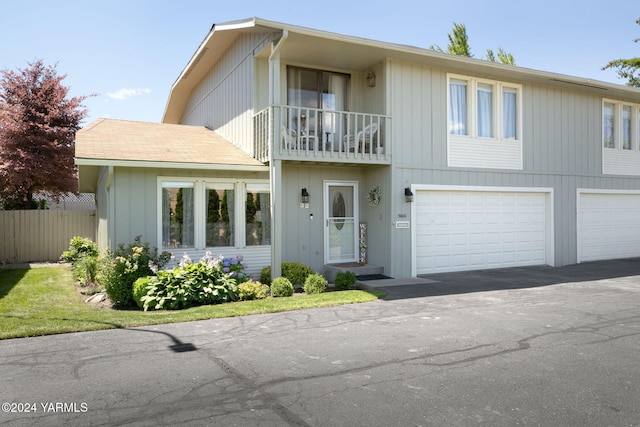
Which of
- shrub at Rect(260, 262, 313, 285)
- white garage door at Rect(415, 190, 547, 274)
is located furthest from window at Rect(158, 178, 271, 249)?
white garage door at Rect(415, 190, 547, 274)

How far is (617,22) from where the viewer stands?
20.4 metres

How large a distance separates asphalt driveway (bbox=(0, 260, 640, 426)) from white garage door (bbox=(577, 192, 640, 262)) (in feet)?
24.3

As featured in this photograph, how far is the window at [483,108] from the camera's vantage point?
12.1 metres

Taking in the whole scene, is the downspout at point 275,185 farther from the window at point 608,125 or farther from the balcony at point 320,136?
the window at point 608,125

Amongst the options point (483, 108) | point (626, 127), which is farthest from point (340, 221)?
point (626, 127)

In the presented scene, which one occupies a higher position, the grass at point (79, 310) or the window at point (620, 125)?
the window at point (620, 125)

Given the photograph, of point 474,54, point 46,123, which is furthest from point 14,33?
point 474,54

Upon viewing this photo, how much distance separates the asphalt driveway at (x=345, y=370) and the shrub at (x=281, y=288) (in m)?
1.55

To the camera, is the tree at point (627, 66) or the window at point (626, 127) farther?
the tree at point (627, 66)

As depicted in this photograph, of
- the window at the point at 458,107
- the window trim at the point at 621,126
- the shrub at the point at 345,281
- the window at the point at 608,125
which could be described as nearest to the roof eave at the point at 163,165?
the shrub at the point at 345,281

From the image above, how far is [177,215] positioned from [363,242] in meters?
4.59

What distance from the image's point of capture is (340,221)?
39.1 feet

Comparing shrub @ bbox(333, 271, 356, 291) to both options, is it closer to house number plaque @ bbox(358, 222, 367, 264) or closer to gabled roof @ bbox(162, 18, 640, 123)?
house number plaque @ bbox(358, 222, 367, 264)

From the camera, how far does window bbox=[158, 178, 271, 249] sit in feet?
33.6
